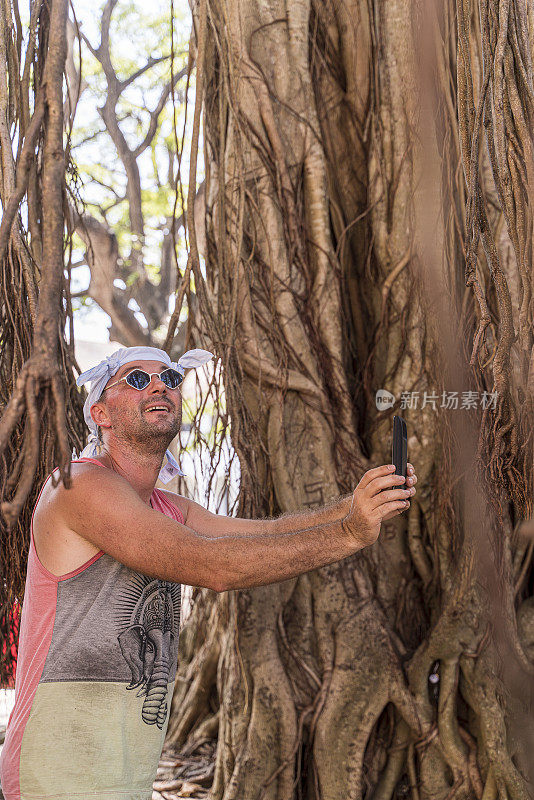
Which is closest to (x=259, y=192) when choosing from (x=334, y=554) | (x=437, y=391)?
(x=437, y=391)

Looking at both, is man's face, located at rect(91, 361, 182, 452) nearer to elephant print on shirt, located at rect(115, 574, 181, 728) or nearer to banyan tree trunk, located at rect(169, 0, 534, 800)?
elephant print on shirt, located at rect(115, 574, 181, 728)

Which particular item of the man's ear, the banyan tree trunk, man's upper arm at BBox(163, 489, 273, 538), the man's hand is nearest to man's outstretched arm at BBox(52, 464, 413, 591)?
the man's hand

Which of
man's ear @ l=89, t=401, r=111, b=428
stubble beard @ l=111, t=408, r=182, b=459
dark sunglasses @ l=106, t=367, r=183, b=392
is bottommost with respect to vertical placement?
stubble beard @ l=111, t=408, r=182, b=459

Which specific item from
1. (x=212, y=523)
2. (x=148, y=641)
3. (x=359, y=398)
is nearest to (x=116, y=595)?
(x=148, y=641)

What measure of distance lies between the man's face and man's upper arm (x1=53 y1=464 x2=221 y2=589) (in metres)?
0.16

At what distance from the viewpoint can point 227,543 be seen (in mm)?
1345

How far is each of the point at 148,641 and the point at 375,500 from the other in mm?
507

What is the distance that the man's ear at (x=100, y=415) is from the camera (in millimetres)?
1634

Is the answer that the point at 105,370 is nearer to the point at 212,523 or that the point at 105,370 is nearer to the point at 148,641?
the point at 212,523

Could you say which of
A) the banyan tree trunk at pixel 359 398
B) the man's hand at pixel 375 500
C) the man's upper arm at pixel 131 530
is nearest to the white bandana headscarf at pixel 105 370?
the man's upper arm at pixel 131 530

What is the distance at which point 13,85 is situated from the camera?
74.3 inches

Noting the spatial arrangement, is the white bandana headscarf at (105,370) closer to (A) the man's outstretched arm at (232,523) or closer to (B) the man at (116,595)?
(B) the man at (116,595)

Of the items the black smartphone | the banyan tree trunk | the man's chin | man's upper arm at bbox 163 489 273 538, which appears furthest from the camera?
the banyan tree trunk

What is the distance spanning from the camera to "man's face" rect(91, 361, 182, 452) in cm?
159
